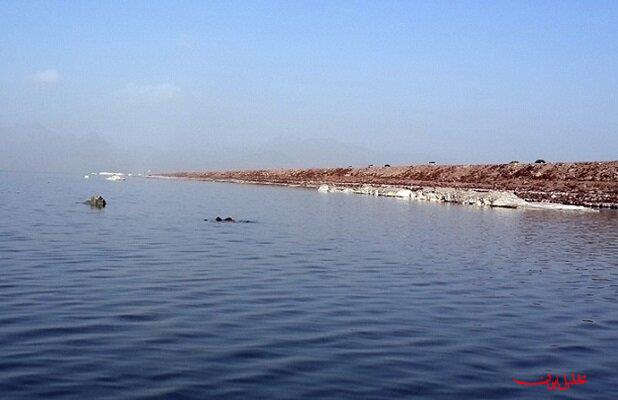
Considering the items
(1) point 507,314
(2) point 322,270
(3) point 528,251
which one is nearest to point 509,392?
(1) point 507,314

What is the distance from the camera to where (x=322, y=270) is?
768 inches

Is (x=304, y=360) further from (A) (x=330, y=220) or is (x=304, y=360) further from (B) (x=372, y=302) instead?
(A) (x=330, y=220)

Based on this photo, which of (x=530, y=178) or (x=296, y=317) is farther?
(x=530, y=178)

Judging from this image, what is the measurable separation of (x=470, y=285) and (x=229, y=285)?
6.47 meters

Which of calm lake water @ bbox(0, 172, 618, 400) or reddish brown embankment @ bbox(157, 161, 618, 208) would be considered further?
reddish brown embankment @ bbox(157, 161, 618, 208)

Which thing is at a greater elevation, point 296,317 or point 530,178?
point 530,178

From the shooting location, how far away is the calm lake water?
905cm

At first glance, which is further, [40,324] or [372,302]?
[372,302]

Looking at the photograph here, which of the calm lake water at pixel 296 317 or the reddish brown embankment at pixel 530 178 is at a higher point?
the reddish brown embankment at pixel 530 178

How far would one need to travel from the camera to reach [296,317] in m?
13.1

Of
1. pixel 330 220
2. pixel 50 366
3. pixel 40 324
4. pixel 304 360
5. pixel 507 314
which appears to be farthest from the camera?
pixel 330 220

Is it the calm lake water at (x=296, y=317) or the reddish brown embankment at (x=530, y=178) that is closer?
the calm lake water at (x=296, y=317)

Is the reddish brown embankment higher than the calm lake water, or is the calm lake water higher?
the reddish brown embankment

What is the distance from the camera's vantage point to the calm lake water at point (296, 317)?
9.05m
